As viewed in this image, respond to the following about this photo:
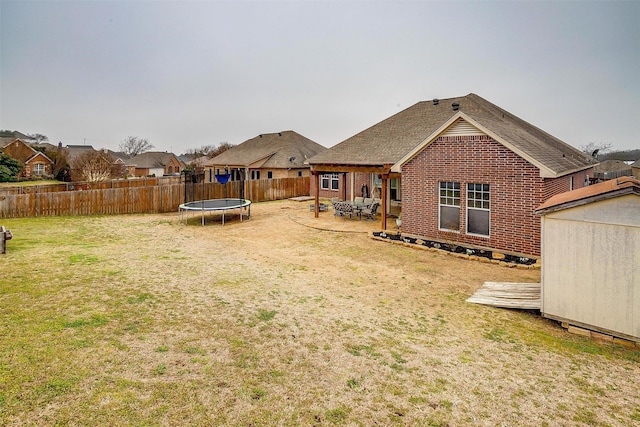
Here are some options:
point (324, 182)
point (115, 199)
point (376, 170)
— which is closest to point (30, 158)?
point (115, 199)

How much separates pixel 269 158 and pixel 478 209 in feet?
82.7

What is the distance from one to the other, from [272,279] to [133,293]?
3186mm

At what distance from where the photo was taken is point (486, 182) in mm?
11711

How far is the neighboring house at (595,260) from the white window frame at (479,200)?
199 inches

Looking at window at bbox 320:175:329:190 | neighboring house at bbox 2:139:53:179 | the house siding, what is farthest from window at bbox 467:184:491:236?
neighboring house at bbox 2:139:53:179

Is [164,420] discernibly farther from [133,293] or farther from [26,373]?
[133,293]

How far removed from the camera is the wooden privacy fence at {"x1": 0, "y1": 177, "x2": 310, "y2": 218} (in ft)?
58.0

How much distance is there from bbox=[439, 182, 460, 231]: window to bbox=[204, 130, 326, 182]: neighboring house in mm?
20505

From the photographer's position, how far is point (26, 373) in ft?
14.1

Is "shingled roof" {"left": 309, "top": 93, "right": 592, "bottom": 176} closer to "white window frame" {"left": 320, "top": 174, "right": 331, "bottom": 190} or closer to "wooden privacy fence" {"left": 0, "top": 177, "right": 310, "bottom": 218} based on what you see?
"white window frame" {"left": 320, "top": 174, "right": 331, "bottom": 190}

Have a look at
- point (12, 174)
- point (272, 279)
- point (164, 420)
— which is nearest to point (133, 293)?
point (272, 279)

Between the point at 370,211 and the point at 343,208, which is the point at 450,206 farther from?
the point at 343,208

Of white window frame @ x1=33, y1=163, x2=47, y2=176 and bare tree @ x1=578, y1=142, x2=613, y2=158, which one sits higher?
bare tree @ x1=578, y1=142, x2=613, y2=158

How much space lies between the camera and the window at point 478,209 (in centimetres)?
1192
